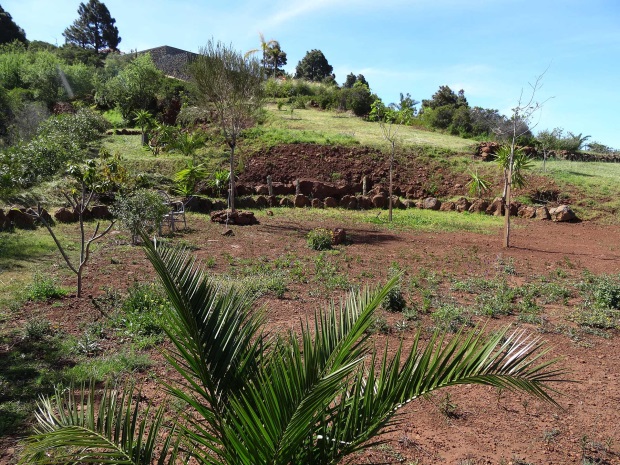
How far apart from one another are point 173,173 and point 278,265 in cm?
1337

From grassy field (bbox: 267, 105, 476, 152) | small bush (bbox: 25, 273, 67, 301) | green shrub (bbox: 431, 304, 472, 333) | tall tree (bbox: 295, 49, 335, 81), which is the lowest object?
small bush (bbox: 25, 273, 67, 301)

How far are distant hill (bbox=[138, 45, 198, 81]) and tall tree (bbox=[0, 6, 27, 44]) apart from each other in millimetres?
18224

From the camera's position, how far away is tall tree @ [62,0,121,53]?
68812 mm

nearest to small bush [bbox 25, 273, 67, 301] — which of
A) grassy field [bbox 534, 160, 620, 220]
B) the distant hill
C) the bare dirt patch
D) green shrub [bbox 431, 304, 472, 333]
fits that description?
the bare dirt patch

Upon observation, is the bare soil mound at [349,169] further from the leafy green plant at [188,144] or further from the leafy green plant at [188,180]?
the leafy green plant at [188,144]

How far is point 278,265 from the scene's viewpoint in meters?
10.2

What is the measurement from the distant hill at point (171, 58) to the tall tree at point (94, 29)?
2425cm

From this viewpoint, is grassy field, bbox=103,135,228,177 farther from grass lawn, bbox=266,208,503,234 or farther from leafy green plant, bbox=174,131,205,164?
grass lawn, bbox=266,208,503,234

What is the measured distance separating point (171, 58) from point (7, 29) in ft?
75.6

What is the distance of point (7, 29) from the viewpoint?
5644 centimetres

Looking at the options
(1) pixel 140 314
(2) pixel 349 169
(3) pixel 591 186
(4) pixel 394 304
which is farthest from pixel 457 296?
(3) pixel 591 186

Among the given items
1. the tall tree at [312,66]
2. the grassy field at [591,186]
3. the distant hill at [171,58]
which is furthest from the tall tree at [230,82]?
the tall tree at [312,66]

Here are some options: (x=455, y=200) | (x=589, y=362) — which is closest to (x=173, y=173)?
(x=455, y=200)

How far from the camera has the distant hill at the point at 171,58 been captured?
44.2m
